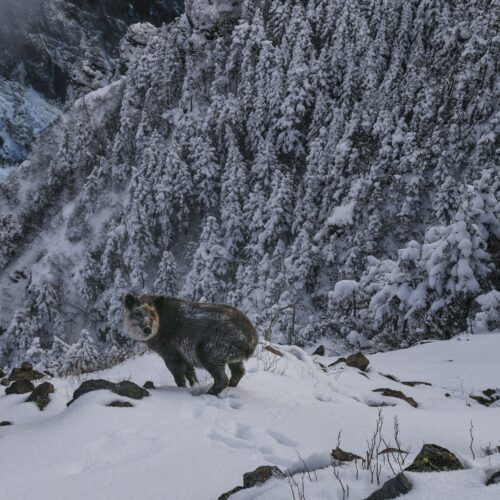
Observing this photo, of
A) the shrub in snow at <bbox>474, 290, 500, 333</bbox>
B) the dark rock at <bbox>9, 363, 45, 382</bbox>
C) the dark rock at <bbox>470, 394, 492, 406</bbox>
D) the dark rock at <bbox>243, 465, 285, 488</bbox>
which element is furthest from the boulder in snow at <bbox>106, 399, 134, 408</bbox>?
the shrub in snow at <bbox>474, 290, 500, 333</bbox>

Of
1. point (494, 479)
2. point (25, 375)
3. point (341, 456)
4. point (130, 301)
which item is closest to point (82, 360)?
point (25, 375)

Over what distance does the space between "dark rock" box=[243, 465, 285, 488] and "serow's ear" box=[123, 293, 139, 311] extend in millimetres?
3272

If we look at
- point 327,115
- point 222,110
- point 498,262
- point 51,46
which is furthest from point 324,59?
point 51,46

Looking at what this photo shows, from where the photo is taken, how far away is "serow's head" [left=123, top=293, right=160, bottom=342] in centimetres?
579

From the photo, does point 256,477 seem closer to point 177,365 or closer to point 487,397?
point 177,365

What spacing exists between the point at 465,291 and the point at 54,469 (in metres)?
11.4

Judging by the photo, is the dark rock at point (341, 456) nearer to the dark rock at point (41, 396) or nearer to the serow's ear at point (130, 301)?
the serow's ear at point (130, 301)

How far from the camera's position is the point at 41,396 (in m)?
5.96

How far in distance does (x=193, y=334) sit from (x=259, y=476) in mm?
3028

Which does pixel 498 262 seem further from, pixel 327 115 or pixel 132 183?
pixel 132 183

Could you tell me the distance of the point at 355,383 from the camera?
709 centimetres

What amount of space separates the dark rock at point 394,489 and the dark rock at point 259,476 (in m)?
0.82

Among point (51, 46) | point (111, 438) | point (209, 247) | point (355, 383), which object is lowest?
point (209, 247)

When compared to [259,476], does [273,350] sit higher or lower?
lower
